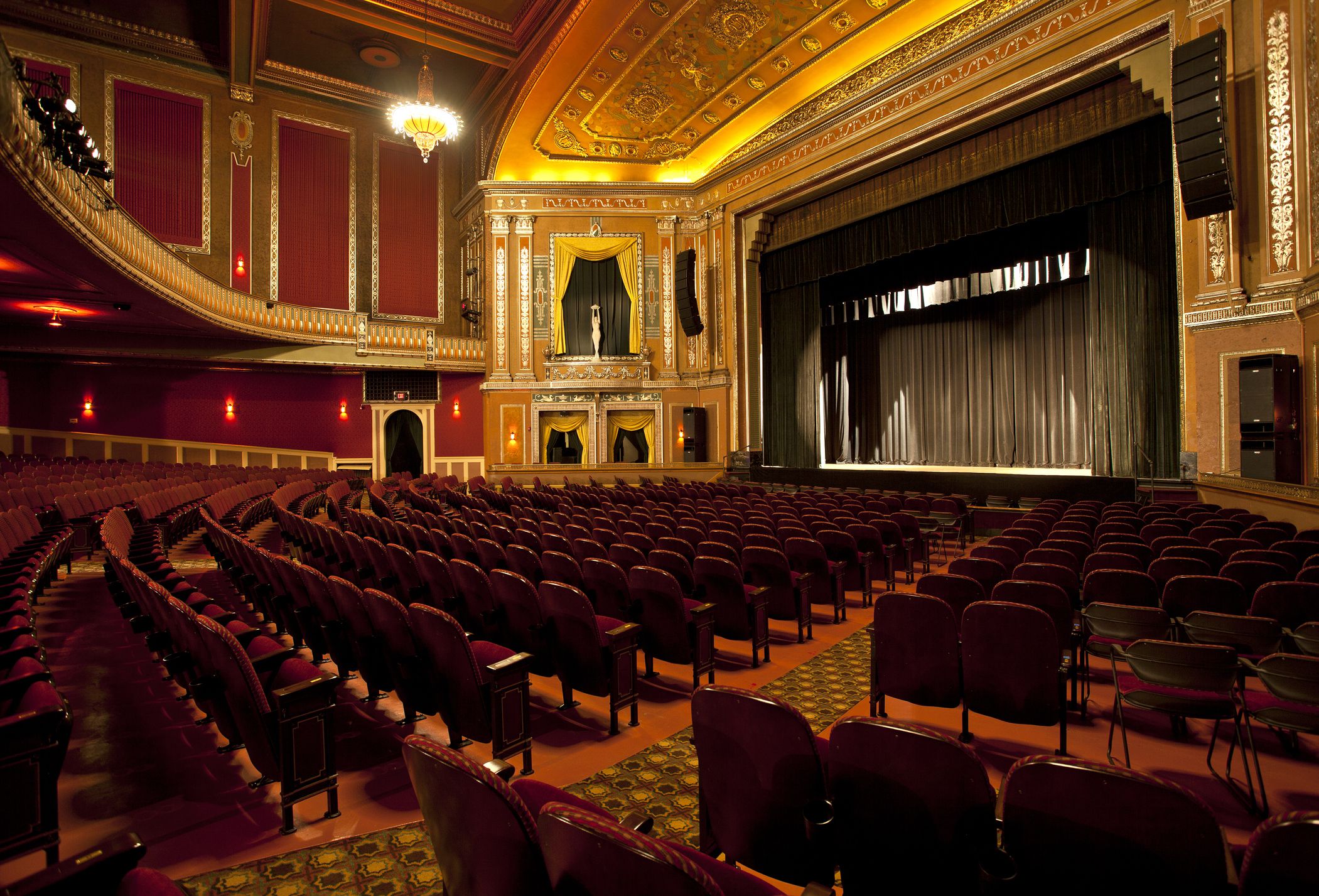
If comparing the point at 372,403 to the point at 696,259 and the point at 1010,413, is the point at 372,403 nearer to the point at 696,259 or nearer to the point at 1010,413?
the point at 696,259

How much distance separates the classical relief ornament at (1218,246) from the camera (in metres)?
7.96

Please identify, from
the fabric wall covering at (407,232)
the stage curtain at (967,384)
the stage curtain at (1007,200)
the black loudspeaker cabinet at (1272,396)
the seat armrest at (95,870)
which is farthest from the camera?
the fabric wall covering at (407,232)

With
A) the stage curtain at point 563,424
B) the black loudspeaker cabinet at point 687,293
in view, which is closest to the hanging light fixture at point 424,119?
the black loudspeaker cabinet at point 687,293

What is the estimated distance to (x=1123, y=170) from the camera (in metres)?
9.61

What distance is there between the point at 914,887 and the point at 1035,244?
1322cm

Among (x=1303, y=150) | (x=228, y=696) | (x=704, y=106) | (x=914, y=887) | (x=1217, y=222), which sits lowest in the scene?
(x=914, y=887)

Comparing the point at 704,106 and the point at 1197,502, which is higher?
the point at 704,106

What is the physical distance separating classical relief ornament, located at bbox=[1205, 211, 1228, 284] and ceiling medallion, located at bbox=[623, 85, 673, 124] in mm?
10827

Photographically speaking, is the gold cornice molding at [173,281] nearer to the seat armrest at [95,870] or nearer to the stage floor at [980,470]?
the seat armrest at [95,870]

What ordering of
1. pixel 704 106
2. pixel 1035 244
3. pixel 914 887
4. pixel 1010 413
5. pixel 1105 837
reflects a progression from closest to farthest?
pixel 1105 837 < pixel 914 887 < pixel 1035 244 < pixel 1010 413 < pixel 704 106

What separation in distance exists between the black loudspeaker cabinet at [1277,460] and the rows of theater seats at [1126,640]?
3.77 m

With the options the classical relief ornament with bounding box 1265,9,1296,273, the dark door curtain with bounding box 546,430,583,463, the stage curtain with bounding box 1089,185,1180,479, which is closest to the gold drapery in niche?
the dark door curtain with bounding box 546,430,583,463

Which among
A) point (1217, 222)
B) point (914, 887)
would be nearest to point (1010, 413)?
point (1217, 222)

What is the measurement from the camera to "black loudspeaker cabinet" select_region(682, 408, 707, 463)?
1616 cm
